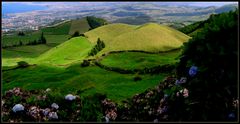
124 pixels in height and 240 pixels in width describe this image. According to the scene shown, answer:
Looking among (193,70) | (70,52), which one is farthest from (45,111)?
(70,52)

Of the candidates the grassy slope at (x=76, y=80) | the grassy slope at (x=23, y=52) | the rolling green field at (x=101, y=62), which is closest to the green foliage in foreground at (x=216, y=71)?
the rolling green field at (x=101, y=62)

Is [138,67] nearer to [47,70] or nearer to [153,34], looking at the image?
[47,70]

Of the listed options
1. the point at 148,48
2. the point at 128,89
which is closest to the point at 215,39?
the point at 128,89

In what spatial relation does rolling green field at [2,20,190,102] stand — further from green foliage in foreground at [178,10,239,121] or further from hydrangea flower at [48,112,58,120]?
green foliage in foreground at [178,10,239,121]

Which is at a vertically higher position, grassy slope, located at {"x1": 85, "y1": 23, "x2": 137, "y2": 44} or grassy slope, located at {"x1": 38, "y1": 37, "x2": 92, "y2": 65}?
grassy slope, located at {"x1": 85, "y1": 23, "x2": 137, "y2": 44}

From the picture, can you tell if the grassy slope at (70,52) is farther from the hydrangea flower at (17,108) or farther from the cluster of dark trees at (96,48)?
the hydrangea flower at (17,108)

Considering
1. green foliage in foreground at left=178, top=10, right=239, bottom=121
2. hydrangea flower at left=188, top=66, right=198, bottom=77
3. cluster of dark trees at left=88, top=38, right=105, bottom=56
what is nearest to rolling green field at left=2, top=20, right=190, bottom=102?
cluster of dark trees at left=88, top=38, right=105, bottom=56
